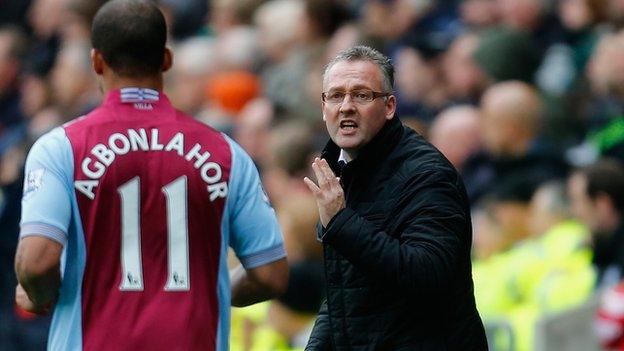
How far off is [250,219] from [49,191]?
0.77 m

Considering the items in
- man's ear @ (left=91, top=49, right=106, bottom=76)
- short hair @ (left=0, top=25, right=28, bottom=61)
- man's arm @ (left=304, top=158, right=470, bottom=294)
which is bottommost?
man's arm @ (left=304, top=158, right=470, bottom=294)

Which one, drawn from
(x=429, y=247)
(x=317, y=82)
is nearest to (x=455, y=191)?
(x=429, y=247)

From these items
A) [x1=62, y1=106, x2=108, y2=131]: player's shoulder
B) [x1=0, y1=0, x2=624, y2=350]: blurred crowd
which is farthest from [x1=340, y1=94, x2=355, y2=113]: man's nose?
[x1=0, y1=0, x2=624, y2=350]: blurred crowd

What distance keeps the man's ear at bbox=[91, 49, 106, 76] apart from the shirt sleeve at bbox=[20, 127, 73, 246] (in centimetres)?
34

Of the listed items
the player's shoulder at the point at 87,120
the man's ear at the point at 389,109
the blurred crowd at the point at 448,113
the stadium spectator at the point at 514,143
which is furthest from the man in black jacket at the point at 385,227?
the stadium spectator at the point at 514,143

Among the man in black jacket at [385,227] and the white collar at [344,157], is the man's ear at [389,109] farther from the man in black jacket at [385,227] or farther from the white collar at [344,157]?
the white collar at [344,157]

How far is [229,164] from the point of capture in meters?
5.78

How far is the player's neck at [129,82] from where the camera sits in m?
5.77

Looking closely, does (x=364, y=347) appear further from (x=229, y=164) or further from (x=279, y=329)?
(x=279, y=329)

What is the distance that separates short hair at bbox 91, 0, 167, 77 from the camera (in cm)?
570

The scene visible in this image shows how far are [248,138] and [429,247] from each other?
7383mm

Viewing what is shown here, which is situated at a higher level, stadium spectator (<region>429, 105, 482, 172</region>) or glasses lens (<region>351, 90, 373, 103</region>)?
stadium spectator (<region>429, 105, 482, 172</region>)

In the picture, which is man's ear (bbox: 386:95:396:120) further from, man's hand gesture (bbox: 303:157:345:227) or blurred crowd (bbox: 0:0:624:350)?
blurred crowd (bbox: 0:0:624:350)

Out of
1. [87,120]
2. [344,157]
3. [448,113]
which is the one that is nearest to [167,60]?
[87,120]
